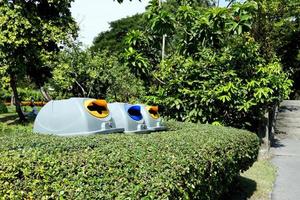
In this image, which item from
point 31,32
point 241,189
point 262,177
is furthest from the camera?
point 31,32

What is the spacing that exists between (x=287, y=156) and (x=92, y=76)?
699 centimetres

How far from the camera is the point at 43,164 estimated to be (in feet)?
9.04

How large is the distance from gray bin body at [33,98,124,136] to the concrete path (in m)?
3.32

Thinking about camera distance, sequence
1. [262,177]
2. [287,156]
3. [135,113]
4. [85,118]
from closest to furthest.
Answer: [85,118] → [135,113] → [262,177] → [287,156]

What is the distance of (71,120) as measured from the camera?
19.4ft

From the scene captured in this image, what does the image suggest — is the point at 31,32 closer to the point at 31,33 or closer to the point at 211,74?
the point at 31,33

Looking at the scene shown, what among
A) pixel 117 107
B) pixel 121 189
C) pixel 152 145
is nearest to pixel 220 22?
pixel 117 107

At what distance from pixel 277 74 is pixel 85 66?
745 cm

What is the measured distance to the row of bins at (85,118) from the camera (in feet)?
19.3

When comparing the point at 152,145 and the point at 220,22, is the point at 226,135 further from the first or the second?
the point at 220,22

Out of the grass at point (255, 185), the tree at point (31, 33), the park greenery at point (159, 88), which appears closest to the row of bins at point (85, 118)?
the park greenery at point (159, 88)

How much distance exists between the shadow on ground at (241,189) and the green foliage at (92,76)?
6507mm

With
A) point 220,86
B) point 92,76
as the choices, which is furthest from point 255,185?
point 92,76

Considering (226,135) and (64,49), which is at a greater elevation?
(64,49)
